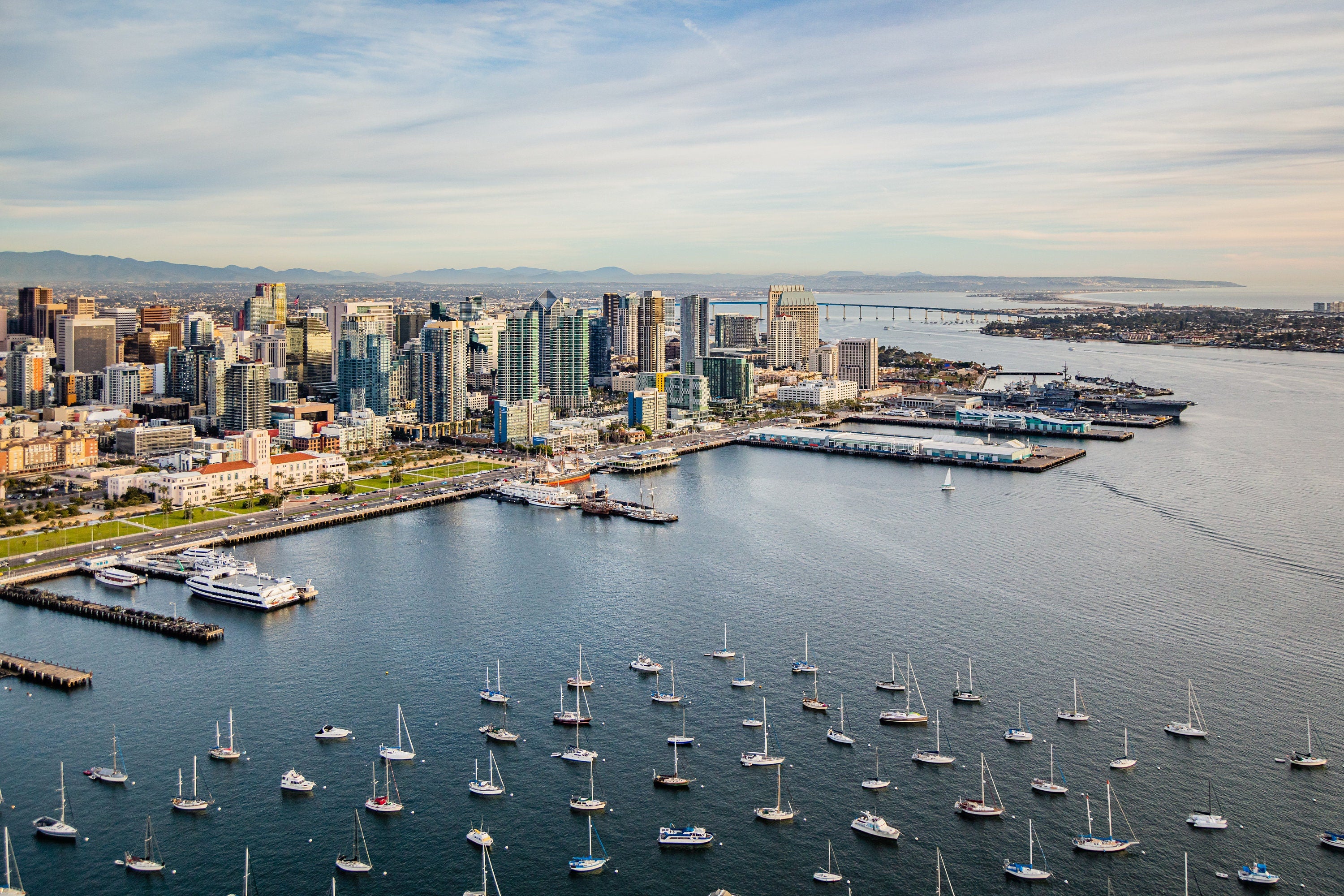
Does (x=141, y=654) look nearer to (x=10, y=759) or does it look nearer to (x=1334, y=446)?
(x=10, y=759)

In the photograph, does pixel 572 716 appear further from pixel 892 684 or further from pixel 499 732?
pixel 892 684

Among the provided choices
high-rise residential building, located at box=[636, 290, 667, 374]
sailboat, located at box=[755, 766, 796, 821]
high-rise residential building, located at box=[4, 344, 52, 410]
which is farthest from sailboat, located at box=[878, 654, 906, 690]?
high-rise residential building, located at box=[636, 290, 667, 374]

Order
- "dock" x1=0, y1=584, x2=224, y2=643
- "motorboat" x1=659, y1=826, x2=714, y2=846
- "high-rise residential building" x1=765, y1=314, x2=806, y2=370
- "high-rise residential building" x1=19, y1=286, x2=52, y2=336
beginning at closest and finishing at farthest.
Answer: "motorboat" x1=659, y1=826, x2=714, y2=846 → "dock" x1=0, y1=584, x2=224, y2=643 → "high-rise residential building" x1=19, y1=286, x2=52, y2=336 → "high-rise residential building" x1=765, y1=314, x2=806, y2=370

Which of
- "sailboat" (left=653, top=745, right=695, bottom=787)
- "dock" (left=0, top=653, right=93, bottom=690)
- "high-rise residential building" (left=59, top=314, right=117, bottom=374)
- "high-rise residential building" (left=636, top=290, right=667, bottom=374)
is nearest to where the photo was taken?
"sailboat" (left=653, top=745, right=695, bottom=787)

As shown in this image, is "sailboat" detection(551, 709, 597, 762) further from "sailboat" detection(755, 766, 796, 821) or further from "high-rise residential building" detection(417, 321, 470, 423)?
"high-rise residential building" detection(417, 321, 470, 423)

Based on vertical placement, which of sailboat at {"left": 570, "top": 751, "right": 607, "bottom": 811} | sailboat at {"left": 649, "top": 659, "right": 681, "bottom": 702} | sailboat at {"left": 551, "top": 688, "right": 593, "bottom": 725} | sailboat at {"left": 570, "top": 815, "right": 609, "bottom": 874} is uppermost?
sailboat at {"left": 649, "top": 659, "right": 681, "bottom": 702}

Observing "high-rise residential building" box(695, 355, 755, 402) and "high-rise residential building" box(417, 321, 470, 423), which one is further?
"high-rise residential building" box(695, 355, 755, 402)

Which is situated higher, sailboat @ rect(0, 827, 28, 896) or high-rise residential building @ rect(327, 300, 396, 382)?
high-rise residential building @ rect(327, 300, 396, 382)
